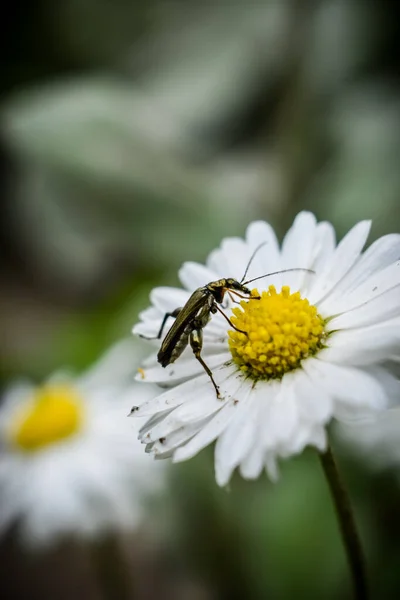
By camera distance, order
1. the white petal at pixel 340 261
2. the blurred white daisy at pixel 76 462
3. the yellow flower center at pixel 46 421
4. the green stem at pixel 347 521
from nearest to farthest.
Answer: the green stem at pixel 347 521
the white petal at pixel 340 261
the blurred white daisy at pixel 76 462
the yellow flower center at pixel 46 421

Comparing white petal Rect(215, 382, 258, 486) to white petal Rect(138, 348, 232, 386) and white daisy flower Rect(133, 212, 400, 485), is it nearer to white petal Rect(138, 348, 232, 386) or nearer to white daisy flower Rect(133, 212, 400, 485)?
white daisy flower Rect(133, 212, 400, 485)

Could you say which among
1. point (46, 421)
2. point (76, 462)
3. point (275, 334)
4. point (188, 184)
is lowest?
point (275, 334)

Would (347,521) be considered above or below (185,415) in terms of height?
below

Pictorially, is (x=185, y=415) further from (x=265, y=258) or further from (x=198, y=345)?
(x=265, y=258)

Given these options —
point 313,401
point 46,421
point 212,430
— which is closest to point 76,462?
point 46,421

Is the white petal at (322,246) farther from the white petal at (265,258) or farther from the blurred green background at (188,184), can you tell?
the blurred green background at (188,184)

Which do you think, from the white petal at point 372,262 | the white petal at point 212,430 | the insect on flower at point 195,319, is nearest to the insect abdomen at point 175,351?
the insect on flower at point 195,319

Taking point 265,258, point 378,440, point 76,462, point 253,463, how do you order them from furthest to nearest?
point 76,462 < point 378,440 < point 265,258 < point 253,463

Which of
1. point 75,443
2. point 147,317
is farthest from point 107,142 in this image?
point 147,317
